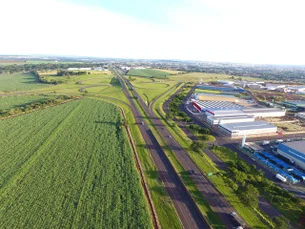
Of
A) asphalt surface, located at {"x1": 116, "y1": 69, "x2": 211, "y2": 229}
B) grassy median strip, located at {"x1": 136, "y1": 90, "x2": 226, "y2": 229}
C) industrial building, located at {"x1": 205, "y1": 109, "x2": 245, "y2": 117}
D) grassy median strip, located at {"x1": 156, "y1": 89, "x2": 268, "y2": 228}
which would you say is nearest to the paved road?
industrial building, located at {"x1": 205, "y1": 109, "x2": 245, "y2": 117}

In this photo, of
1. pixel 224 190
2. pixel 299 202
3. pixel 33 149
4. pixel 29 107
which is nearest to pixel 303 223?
pixel 299 202

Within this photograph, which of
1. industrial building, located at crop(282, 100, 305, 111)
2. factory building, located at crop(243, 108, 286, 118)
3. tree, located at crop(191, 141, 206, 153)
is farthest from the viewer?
industrial building, located at crop(282, 100, 305, 111)

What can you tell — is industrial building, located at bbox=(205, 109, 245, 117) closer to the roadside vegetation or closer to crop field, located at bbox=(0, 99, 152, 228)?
crop field, located at bbox=(0, 99, 152, 228)

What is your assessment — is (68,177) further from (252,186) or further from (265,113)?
(265,113)

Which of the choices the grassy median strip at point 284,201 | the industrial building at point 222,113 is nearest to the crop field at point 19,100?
the industrial building at point 222,113

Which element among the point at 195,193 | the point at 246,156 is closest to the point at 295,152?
the point at 246,156

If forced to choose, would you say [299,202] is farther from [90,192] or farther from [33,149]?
[33,149]
